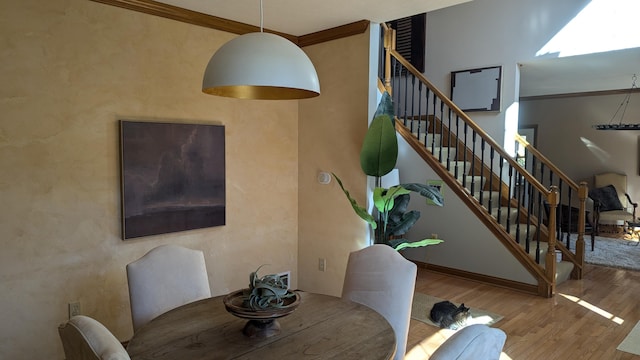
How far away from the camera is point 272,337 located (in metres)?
1.77

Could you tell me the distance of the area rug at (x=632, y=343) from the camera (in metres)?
3.25

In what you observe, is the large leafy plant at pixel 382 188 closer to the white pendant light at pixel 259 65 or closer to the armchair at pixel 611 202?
the white pendant light at pixel 259 65

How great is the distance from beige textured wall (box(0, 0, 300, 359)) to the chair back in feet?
A: 26.3

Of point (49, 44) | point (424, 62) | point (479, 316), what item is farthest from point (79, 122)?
point (424, 62)

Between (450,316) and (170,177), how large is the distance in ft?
→ 8.61

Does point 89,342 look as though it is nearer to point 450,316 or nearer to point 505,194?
point 450,316

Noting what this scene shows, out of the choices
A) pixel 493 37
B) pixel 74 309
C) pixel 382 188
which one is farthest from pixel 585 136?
pixel 74 309

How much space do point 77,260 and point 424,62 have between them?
5574mm

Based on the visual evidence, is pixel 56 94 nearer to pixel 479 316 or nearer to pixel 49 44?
pixel 49 44

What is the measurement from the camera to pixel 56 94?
285 cm

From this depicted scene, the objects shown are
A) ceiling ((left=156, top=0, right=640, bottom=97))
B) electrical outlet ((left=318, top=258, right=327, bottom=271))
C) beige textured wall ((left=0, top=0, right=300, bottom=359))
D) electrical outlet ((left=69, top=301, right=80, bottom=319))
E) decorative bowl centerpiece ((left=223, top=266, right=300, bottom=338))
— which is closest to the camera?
decorative bowl centerpiece ((left=223, top=266, right=300, bottom=338))

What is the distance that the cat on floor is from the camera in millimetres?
3652

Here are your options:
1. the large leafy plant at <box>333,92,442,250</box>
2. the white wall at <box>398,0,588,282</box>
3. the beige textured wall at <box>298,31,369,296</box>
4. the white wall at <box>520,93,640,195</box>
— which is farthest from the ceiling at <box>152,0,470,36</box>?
the white wall at <box>520,93,640,195</box>

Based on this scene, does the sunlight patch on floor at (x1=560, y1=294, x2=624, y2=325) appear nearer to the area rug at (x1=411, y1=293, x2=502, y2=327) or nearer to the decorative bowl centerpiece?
the area rug at (x1=411, y1=293, x2=502, y2=327)
